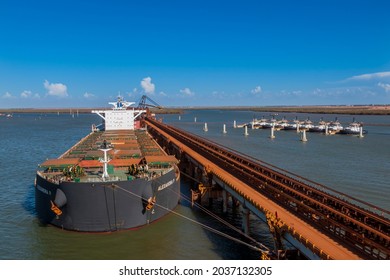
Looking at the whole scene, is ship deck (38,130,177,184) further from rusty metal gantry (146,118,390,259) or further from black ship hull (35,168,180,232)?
rusty metal gantry (146,118,390,259)

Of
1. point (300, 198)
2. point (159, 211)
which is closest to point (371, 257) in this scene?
point (300, 198)

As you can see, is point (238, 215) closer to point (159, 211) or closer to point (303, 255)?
point (159, 211)

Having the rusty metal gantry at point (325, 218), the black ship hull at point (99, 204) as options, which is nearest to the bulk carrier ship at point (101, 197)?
the black ship hull at point (99, 204)

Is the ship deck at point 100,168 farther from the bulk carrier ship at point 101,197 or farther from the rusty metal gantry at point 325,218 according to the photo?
the rusty metal gantry at point 325,218

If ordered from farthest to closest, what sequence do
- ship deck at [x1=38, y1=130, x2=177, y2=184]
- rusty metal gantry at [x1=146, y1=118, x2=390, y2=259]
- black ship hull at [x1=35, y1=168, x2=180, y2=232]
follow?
ship deck at [x1=38, y1=130, x2=177, y2=184] < black ship hull at [x1=35, y1=168, x2=180, y2=232] < rusty metal gantry at [x1=146, y1=118, x2=390, y2=259]

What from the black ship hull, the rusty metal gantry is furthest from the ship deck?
the rusty metal gantry

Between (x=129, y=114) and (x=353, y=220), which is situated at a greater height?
(x=129, y=114)

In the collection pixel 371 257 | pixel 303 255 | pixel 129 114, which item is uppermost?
pixel 129 114

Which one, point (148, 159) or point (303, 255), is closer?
point (303, 255)

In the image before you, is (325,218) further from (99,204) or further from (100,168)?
(100,168)
